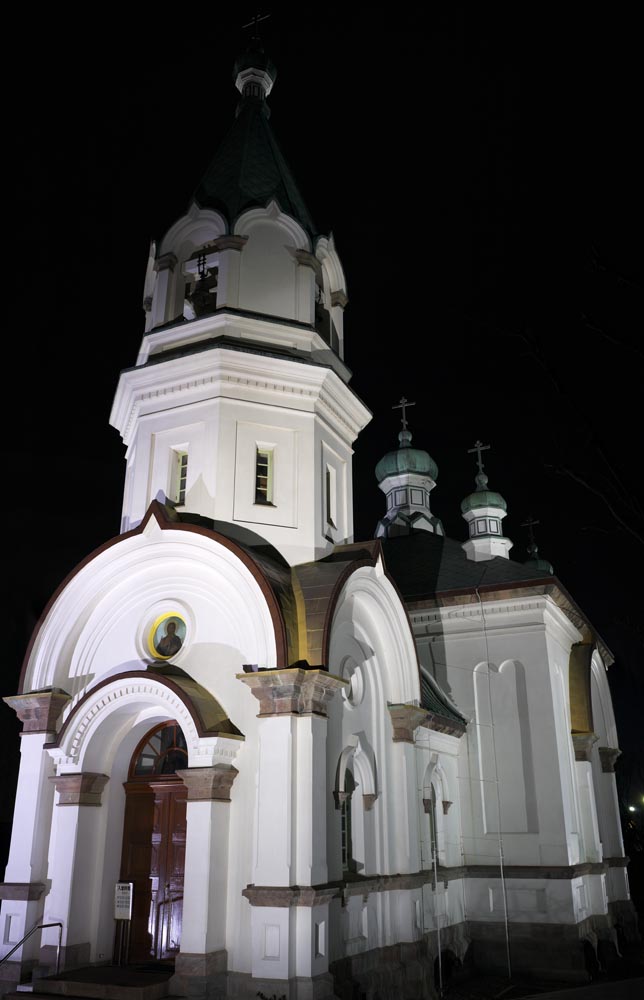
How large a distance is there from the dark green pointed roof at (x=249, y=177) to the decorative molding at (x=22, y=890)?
10373 millimetres

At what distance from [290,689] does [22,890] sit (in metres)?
4.28

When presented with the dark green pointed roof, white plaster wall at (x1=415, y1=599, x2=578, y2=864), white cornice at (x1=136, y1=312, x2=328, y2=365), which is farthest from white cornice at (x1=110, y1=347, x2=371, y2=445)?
white plaster wall at (x1=415, y1=599, x2=578, y2=864)

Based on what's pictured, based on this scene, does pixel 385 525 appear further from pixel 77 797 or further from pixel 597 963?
pixel 77 797

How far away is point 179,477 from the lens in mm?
13398

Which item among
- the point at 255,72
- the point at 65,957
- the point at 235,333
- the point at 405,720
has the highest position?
the point at 255,72

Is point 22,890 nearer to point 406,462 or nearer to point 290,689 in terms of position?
point 290,689

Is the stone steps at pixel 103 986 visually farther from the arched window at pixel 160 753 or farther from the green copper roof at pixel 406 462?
the green copper roof at pixel 406 462

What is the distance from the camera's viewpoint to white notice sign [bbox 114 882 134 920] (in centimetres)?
1088

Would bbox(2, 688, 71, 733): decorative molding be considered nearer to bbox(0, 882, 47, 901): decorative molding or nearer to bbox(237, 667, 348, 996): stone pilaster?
bbox(0, 882, 47, 901): decorative molding

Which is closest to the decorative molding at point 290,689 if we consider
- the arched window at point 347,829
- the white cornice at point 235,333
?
the arched window at point 347,829

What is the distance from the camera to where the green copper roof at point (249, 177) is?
48.6 feet

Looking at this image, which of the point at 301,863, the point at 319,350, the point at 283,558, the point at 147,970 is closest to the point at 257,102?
the point at 319,350

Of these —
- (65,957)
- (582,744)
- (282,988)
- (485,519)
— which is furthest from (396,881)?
(485,519)

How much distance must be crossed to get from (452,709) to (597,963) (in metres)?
5.04
